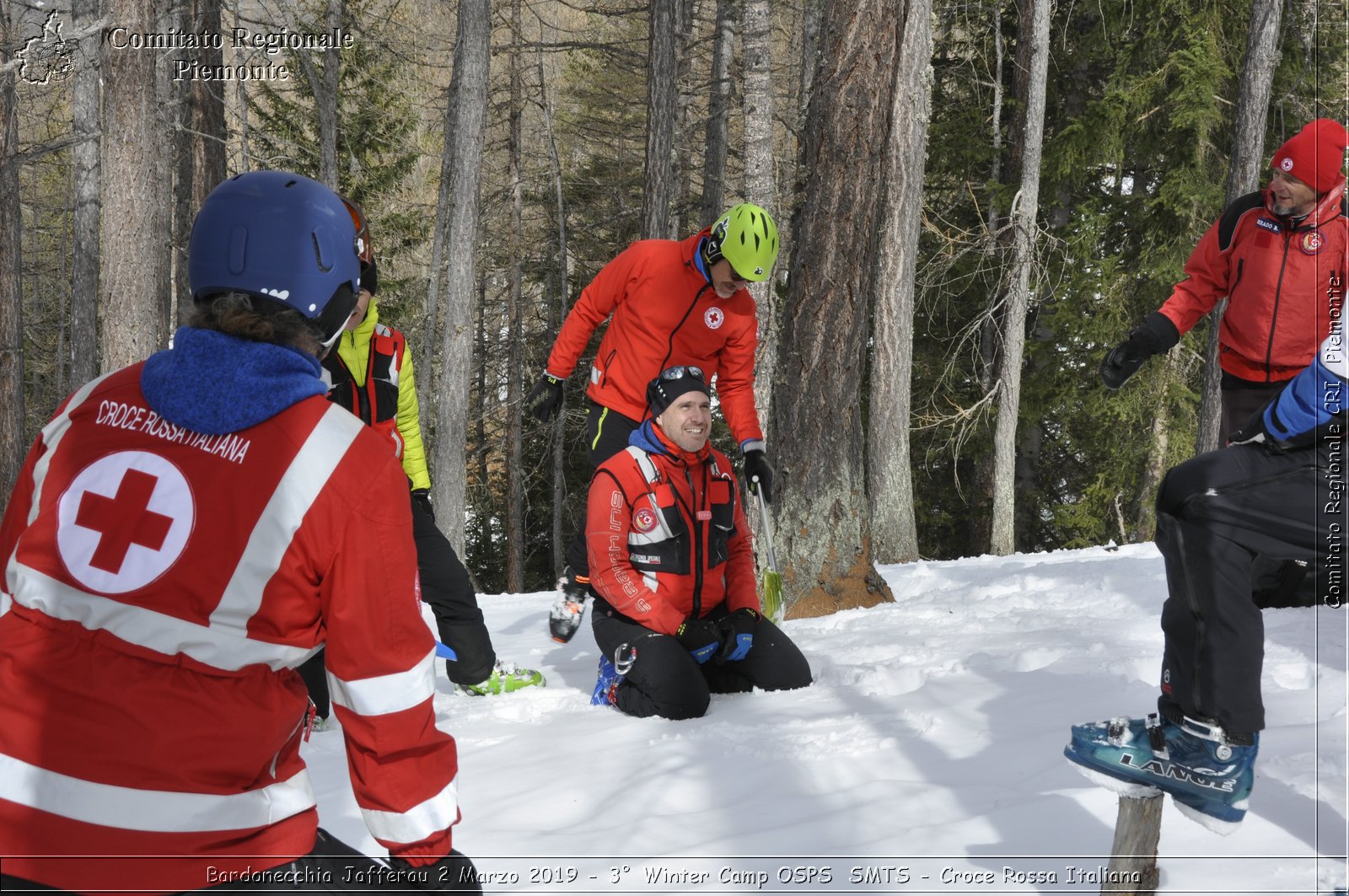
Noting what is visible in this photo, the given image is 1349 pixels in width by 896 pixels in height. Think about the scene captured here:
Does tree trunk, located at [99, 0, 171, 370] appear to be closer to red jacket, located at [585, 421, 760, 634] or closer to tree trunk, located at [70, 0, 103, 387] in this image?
red jacket, located at [585, 421, 760, 634]

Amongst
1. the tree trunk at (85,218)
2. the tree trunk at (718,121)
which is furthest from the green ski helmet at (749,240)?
the tree trunk at (85,218)

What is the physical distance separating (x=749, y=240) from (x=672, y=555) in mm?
1561

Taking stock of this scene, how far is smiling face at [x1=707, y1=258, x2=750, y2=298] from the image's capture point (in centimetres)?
524

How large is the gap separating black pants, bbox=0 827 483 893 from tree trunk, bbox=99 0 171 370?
7.79m

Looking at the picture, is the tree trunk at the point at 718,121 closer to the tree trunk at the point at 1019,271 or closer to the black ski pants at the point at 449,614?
the tree trunk at the point at 1019,271

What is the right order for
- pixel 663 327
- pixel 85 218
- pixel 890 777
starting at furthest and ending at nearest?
pixel 85 218
pixel 663 327
pixel 890 777

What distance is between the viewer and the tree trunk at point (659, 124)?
13016 mm

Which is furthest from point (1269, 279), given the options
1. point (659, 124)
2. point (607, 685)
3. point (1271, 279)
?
point (659, 124)

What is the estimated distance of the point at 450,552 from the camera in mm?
4484

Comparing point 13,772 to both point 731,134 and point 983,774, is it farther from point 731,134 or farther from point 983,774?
point 731,134

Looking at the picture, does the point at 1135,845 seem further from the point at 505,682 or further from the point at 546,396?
the point at 546,396

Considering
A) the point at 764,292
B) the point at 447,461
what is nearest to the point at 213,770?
the point at 764,292

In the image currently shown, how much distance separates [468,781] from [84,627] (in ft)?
7.36

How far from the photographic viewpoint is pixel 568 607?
18.1 feet
